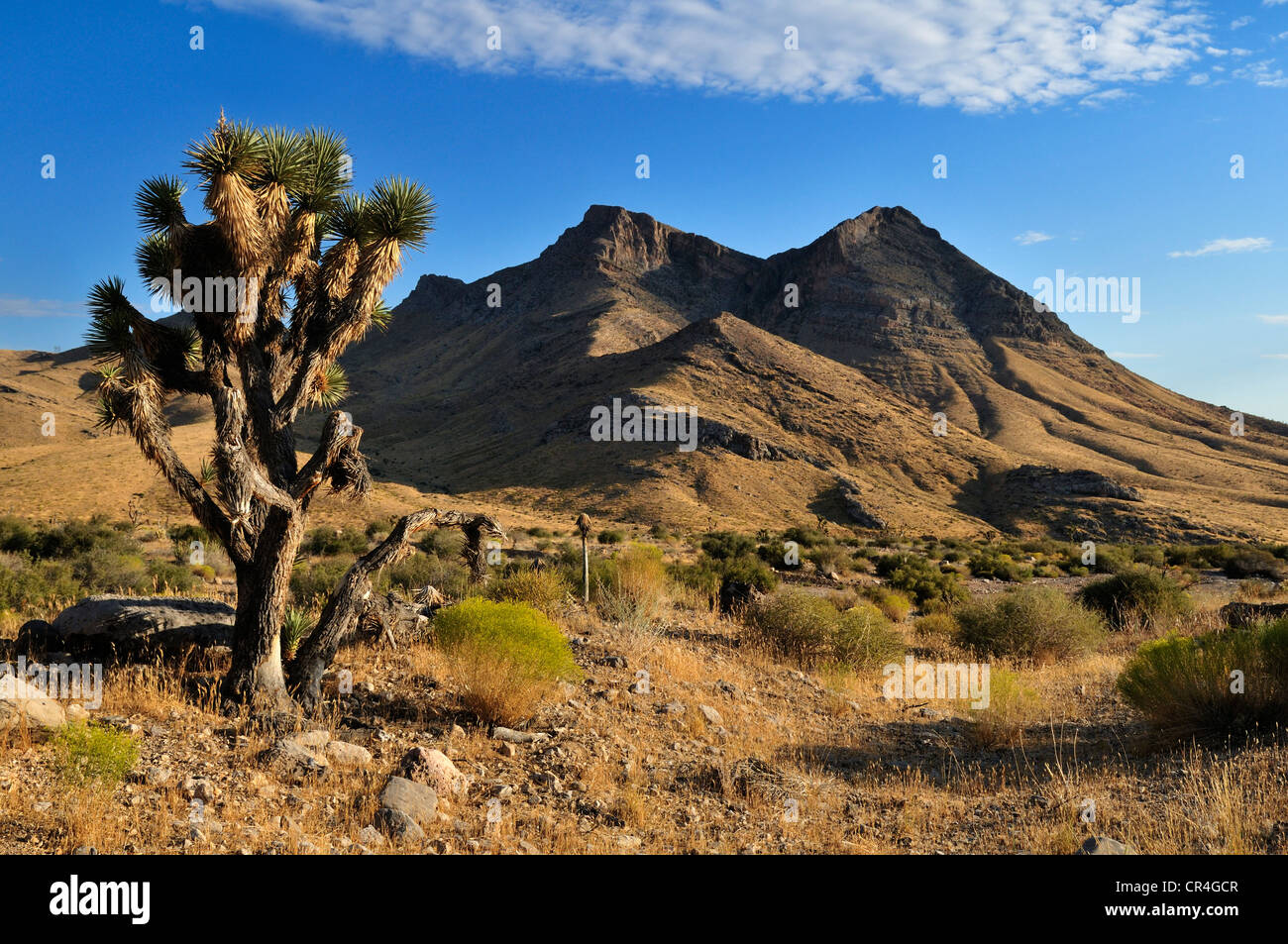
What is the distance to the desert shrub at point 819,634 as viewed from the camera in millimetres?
10680

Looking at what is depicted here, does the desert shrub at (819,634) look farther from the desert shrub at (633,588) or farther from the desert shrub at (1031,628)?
the desert shrub at (633,588)

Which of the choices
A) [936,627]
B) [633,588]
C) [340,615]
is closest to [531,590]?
[633,588]

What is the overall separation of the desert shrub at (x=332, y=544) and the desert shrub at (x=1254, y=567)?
3082cm

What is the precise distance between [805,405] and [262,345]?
204 ft

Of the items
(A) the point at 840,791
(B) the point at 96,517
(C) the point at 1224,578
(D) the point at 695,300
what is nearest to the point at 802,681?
(A) the point at 840,791

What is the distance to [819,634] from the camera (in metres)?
10.9

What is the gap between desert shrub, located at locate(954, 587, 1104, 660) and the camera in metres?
11.7

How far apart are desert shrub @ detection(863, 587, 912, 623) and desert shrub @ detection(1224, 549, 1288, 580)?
16754 millimetres

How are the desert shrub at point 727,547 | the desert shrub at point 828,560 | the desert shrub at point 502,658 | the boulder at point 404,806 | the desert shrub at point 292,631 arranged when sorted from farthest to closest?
the desert shrub at point 727,547 < the desert shrub at point 828,560 < the desert shrub at point 292,631 < the desert shrub at point 502,658 < the boulder at point 404,806

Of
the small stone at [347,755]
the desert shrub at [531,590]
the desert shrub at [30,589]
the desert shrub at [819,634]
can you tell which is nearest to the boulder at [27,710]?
the small stone at [347,755]

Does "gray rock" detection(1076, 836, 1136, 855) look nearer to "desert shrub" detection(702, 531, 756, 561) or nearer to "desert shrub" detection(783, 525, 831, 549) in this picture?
"desert shrub" detection(702, 531, 756, 561)
